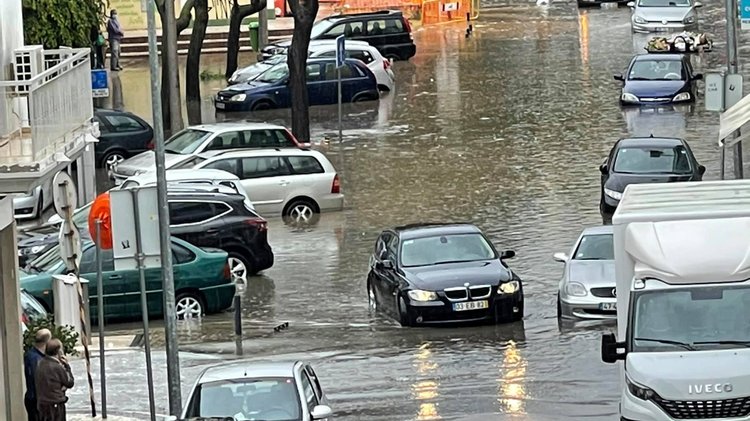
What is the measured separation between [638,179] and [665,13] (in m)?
25.7

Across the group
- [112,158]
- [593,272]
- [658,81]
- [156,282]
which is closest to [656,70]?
[658,81]

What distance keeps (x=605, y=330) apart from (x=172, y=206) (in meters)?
8.06

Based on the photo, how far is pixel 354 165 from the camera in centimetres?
3634

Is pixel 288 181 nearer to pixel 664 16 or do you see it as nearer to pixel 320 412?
pixel 320 412

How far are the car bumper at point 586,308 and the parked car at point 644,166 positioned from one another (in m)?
7.21

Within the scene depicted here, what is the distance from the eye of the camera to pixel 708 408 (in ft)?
47.4

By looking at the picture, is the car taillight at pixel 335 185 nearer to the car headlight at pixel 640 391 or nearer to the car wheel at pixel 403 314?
the car wheel at pixel 403 314

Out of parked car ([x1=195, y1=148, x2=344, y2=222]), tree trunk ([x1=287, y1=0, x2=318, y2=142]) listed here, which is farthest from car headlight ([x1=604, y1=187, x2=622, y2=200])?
tree trunk ([x1=287, y1=0, x2=318, y2=142])

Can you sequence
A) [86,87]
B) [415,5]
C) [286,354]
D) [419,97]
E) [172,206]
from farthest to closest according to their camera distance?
[415,5] < [419,97] < [172,206] < [286,354] < [86,87]

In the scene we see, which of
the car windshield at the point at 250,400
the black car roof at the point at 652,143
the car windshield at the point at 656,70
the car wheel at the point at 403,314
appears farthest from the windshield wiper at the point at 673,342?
the car windshield at the point at 656,70

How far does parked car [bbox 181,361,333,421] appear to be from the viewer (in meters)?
15.3

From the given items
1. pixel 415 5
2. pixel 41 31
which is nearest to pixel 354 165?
pixel 41 31

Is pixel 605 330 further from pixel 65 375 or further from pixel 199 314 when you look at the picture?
pixel 65 375

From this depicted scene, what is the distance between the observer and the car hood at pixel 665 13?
180 feet
